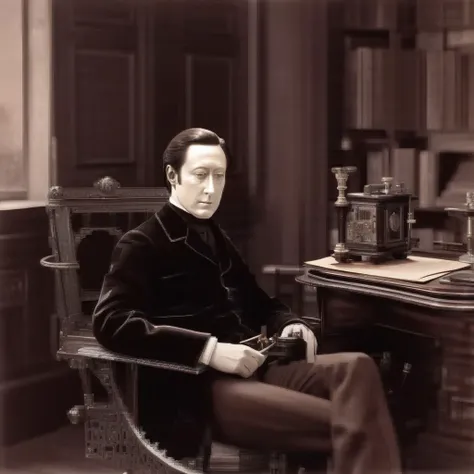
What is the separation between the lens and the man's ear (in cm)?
172

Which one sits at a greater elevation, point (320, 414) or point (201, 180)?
point (201, 180)

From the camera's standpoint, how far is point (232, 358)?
1.61m

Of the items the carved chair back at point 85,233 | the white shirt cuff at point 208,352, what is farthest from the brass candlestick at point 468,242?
the carved chair back at point 85,233

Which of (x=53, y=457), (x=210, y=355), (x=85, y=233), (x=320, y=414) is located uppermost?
(x=85, y=233)

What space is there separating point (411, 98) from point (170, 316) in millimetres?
876

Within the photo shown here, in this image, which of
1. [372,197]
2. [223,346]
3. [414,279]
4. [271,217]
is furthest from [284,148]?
[223,346]

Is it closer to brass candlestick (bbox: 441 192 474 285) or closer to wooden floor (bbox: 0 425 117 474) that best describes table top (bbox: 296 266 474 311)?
brass candlestick (bbox: 441 192 474 285)

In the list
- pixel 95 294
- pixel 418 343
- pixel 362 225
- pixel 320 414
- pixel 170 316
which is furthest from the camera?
pixel 95 294

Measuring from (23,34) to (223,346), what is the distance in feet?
3.14

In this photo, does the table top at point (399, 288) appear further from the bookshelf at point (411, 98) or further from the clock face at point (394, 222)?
the bookshelf at point (411, 98)

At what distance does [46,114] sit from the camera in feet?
6.86

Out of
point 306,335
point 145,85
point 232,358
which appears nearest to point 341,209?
point 306,335

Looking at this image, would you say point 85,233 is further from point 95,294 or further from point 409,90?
point 409,90

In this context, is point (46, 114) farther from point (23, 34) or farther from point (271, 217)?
point (271, 217)
